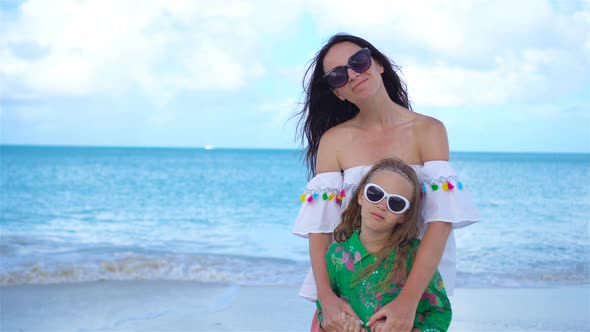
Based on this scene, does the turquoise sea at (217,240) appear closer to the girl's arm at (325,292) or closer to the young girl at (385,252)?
the girl's arm at (325,292)

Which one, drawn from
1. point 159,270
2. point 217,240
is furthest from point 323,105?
point 217,240

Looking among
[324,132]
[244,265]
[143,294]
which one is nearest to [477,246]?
[244,265]

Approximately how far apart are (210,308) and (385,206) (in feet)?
11.9

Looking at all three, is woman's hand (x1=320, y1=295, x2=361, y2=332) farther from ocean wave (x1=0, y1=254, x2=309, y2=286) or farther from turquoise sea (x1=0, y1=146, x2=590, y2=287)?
ocean wave (x1=0, y1=254, x2=309, y2=286)

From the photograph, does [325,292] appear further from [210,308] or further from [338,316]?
[210,308]

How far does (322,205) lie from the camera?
2.44m

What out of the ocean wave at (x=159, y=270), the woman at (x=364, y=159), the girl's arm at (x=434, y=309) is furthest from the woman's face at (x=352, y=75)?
the ocean wave at (x=159, y=270)

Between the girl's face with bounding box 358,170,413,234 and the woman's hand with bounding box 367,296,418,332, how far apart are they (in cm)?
25

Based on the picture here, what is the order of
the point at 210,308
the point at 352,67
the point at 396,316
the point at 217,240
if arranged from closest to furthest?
the point at 396,316, the point at 352,67, the point at 210,308, the point at 217,240

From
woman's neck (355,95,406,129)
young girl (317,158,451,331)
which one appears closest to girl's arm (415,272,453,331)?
young girl (317,158,451,331)

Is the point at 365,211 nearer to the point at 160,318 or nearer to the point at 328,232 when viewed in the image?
the point at 328,232

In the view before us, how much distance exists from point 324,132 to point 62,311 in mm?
3580

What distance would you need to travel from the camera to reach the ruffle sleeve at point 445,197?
2.24m

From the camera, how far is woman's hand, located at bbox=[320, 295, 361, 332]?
2107mm
